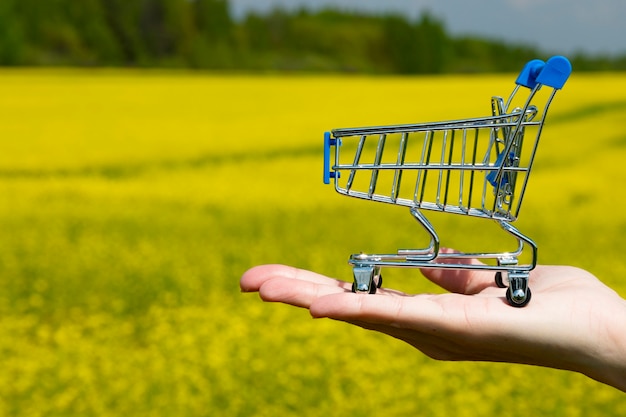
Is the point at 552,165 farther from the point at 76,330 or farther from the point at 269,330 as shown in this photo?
the point at 76,330

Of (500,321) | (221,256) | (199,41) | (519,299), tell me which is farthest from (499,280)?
(199,41)

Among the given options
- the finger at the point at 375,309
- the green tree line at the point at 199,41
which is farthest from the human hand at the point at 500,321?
the green tree line at the point at 199,41

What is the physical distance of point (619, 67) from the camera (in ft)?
119

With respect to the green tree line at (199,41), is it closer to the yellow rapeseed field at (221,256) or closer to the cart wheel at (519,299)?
the yellow rapeseed field at (221,256)

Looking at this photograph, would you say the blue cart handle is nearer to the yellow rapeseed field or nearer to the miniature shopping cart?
the miniature shopping cart

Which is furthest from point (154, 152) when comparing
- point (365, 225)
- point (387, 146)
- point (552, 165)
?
point (552, 165)

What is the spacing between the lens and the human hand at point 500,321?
238 centimetres

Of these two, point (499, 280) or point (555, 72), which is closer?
point (555, 72)

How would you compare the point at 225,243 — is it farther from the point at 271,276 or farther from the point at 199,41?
the point at 199,41

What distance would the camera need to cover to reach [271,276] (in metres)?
2.83

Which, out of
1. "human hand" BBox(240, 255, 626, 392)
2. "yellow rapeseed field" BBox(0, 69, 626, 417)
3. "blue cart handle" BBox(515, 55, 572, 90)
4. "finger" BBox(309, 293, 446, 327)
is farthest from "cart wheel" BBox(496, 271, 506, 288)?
"yellow rapeseed field" BBox(0, 69, 626, 417)

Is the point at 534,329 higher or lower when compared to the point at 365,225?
higher

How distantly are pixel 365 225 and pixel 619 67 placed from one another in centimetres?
3243

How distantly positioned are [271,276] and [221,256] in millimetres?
4307
